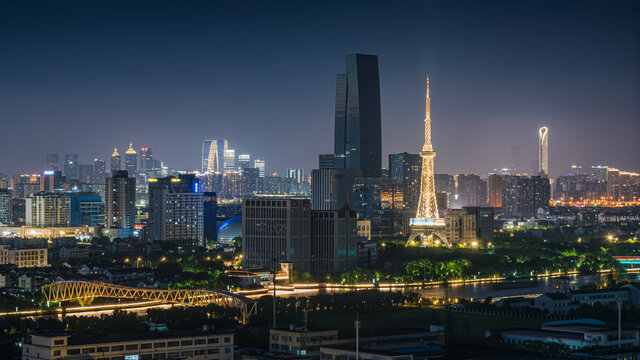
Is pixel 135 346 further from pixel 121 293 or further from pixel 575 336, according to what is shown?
pixel 121 293

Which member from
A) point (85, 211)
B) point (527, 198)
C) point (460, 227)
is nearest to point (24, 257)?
point (460, 227)

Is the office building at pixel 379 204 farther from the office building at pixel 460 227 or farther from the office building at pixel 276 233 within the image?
the office building at pixel 276 233

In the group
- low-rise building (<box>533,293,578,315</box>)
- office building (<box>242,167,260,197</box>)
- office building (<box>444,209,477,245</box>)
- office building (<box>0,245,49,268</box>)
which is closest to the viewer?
A: low-rise building (<box>533,293,578,315</box>)

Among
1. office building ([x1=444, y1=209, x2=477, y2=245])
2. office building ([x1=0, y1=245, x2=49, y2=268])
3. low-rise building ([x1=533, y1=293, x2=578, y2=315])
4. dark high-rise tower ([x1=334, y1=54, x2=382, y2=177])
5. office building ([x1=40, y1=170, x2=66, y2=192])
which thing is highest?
dark high-rise tower ([x1=334, y1=54, x2=382, y2=177])

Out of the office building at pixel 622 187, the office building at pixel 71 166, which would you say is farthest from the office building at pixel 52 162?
the office building at pixel 622 187

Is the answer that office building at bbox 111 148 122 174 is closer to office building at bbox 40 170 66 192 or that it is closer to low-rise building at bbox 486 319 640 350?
office building at bbox 40 170 66 192

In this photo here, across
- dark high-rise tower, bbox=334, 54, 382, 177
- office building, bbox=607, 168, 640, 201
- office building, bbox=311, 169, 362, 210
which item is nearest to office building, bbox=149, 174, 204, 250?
office building, bbox=311, 169, 362, 210

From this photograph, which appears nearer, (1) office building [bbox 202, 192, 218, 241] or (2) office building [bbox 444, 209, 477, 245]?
(2) office building [bbox 444, 209, 477, 245]

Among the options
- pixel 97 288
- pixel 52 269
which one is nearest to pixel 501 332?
pixel 97 288

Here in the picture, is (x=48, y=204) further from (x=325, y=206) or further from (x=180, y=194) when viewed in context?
(x=325, y=206)
